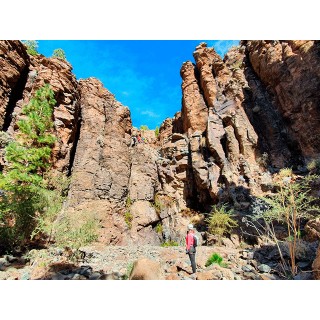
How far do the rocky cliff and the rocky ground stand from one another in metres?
6.52

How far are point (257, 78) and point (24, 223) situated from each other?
1105 inches

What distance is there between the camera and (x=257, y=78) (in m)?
26.7

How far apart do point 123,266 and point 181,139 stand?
22.2m

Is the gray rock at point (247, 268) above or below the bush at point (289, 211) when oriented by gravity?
below

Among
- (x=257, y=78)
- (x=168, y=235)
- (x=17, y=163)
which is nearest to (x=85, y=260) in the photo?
(x=17, y=163)

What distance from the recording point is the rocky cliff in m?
18.8

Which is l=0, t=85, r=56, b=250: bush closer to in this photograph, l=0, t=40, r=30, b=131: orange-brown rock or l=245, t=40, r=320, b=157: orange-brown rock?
l=0, t=40, r=30, b=131: orange-brown rock

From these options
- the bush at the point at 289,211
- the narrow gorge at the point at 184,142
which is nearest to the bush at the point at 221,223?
the narrow gorge at the point at 184,142

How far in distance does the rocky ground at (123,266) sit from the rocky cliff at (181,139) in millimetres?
6517

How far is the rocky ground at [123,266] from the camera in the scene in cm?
764

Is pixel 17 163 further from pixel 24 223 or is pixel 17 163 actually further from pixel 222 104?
pixel 222 104

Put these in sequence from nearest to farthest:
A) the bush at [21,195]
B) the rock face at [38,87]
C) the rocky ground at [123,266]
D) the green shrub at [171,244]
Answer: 1. the rocky ground at [123,266]
2. the bush at [21,195]
3. the rock face at [38,87]
4. the green shrub at [171,244]

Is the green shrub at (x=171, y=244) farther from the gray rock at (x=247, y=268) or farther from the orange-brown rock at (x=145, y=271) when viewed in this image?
the orange-brown rock at (x=145, y=271)

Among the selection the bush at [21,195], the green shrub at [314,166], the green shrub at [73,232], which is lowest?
the green shrub at [73,232]
